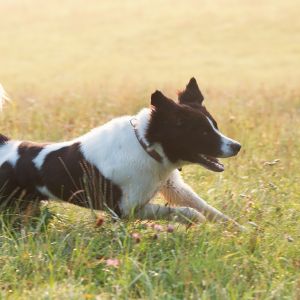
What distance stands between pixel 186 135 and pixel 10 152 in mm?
1344

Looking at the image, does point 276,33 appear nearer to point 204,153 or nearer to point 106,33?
point 106,33

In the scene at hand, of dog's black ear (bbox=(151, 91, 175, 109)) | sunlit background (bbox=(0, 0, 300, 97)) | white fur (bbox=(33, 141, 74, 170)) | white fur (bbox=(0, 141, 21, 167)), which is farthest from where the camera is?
sunlit background (bbox=(0, 0, 300, 97))

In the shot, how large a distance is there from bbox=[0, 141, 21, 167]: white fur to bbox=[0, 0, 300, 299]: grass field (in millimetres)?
430

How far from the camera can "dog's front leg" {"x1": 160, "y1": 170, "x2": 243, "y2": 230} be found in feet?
18.8

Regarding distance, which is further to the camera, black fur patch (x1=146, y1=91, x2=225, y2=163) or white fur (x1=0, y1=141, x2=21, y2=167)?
white fur (x1=0, y1=141, x2=21, y2=167)

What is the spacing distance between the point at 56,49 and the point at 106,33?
288 centimetres

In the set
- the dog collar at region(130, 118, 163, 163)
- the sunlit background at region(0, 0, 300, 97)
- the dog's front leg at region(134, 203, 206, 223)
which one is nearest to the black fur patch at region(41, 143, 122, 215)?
the dog's front leg at region(134, 203, 206, 223)

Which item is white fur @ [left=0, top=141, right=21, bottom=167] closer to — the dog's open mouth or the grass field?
the grass field

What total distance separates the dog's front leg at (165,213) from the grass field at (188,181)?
0.24 feet

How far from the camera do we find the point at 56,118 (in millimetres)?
9742

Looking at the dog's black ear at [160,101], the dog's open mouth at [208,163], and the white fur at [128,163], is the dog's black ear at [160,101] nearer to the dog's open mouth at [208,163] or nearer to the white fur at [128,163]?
the white fur at [128,163]

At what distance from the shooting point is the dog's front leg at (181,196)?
572cm

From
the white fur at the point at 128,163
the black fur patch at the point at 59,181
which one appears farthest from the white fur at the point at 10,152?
the white fur at the point at 128,163

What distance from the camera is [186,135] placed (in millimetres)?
5480
